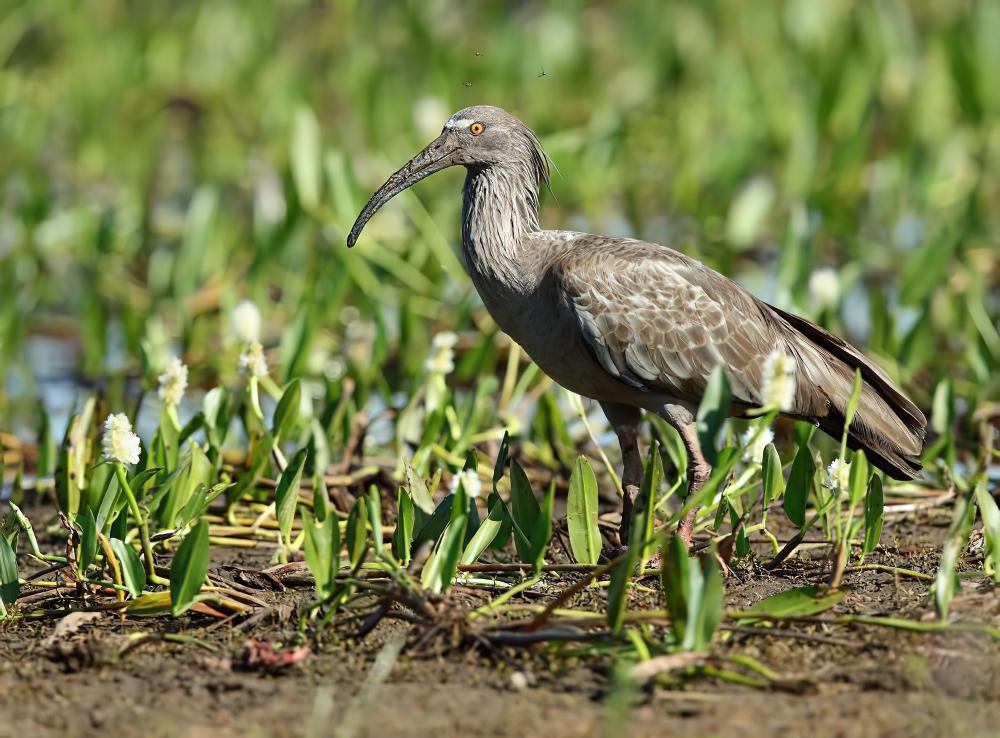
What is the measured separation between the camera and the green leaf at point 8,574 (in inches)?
181

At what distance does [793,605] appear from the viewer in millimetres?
4301

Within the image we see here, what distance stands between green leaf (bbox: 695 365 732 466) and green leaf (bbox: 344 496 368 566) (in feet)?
3.33

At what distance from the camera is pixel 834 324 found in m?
7.42

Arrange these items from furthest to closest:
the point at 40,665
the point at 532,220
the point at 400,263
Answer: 1. the point at 400,263
2. the point at 532,220
3. the point at 40,665

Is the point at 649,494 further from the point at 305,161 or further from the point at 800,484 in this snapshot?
the point at 305,161

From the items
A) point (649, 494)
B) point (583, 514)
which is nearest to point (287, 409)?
point (583, 514)

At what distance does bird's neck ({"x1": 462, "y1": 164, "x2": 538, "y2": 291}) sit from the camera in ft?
19.1

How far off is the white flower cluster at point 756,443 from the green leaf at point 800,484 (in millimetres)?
145

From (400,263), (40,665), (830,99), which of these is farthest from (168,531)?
(830,99)

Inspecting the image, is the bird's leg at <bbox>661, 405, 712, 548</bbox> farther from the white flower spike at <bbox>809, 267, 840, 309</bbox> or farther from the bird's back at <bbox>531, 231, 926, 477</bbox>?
the white flower spike at <bbox>809, 267, 840, 309</bbox>

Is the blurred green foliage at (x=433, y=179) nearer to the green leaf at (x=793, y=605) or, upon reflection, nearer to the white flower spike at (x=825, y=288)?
the white flower spike at (x=825, y=288)

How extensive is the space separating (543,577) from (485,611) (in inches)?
32.6

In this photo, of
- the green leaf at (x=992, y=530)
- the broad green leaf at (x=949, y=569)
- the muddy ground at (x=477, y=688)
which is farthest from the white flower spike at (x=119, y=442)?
the green leaf at (x=992, y=530)

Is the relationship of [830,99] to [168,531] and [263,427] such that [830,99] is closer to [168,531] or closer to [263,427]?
[263,427]
